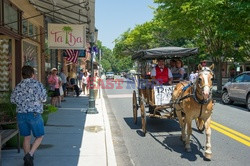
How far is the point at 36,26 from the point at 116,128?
7.30m

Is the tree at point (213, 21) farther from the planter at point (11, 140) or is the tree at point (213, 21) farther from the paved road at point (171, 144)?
the planter at point (11, 140)

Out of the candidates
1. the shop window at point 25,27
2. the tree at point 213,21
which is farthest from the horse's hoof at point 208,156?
the tree at point 213,21

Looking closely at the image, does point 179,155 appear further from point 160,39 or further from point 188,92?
point 160,39

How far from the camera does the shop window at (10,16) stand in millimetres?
9928

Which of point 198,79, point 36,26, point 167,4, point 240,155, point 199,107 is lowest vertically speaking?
point 240,155

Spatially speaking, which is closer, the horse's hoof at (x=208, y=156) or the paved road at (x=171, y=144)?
the horse's hoof at (x=208, y=156)

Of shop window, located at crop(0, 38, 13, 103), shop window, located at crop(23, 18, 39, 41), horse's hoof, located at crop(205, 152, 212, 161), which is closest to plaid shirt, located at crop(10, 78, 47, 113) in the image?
horse's hoof, located at crop(205, 152, 212, 161)

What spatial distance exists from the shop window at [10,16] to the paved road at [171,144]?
4.61m

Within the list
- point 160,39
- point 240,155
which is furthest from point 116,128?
point 160,39

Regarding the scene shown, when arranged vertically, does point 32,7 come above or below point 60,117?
above

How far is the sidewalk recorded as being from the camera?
20.8 feet

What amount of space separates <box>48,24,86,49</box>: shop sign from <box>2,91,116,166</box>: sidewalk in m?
2.94

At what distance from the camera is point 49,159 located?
21.3ft

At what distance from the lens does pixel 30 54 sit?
1383cm
